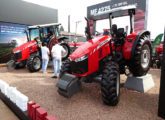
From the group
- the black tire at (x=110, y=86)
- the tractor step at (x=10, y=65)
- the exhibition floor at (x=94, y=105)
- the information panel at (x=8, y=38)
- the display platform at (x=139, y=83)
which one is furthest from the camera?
the information panel at (x=8, y=38)

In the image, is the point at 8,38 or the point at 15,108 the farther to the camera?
the point at 8,38

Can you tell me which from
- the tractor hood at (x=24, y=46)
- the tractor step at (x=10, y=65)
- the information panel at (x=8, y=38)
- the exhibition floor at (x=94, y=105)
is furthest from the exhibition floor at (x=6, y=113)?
the information panel at (x=8, y=38)

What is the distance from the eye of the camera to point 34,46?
703 centimetres

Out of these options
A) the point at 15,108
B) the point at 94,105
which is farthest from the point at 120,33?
the point at 15,108

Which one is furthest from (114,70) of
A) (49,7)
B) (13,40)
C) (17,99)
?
(49,7)

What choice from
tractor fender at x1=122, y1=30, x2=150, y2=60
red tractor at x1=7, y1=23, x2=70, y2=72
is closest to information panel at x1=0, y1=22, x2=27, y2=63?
red tractor at x1=7, y1=23, x2=70, y2=72

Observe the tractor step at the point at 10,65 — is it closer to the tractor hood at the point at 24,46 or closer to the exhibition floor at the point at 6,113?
the tractor hood at the point at 24,46

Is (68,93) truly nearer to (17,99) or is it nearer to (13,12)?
(17,99)

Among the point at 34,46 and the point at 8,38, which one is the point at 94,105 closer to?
the point at 34,46

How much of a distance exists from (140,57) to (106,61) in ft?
→ 2.95

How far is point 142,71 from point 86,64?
5.61 ft

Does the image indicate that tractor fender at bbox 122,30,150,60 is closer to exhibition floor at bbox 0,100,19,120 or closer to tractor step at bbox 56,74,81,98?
tractor step at bbox 56,74,81,98

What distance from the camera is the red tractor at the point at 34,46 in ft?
21.2

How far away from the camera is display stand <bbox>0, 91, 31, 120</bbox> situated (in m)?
2.21
